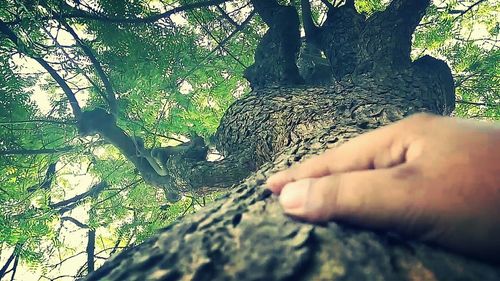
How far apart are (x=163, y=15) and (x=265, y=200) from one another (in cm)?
345

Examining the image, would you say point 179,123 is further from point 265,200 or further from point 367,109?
point 265,200

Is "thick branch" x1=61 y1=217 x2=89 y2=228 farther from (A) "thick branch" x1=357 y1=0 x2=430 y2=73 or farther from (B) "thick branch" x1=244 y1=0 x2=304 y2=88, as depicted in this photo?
(A) "thick branch" x1=357 y1=0 x2=430 y2=73

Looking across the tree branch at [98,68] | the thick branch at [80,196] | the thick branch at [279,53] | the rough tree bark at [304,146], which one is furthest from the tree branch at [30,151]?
the thick branch at [279,53]

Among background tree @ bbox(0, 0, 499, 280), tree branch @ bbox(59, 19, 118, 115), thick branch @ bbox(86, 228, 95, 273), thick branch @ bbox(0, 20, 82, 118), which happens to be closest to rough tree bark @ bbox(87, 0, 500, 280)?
background tree @ bbox(0, 0, 499, 280)

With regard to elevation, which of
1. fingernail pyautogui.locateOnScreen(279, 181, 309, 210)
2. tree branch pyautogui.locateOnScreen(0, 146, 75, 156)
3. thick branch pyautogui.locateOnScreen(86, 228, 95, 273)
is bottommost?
fingernail pyautogui.locateOnScreen(279, 181, 309, 210)

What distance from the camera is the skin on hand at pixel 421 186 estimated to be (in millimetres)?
792

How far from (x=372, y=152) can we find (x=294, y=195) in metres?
0.25

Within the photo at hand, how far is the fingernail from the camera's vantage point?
100 cm

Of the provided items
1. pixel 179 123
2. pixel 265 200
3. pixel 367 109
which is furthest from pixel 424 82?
pixel 179 123

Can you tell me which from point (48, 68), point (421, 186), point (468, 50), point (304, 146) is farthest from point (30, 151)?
point (468, 50)

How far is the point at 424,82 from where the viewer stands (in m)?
3.00

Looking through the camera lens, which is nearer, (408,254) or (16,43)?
(408,254)

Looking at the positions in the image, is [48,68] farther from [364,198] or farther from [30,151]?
[364,198]

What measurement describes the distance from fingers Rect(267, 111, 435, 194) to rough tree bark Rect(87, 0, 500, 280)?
6.7 inches
